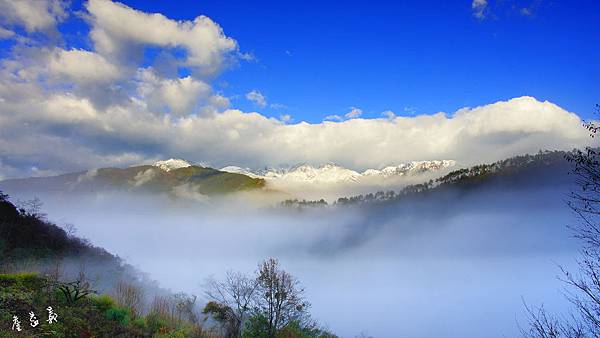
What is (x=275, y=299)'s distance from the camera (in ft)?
124

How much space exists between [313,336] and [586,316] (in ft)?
109

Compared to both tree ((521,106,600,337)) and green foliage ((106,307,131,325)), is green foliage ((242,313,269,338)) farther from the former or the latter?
tree ((521,106,600,337))

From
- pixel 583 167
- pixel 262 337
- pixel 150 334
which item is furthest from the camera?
pixel 262 337

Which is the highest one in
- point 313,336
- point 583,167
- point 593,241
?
point 583,167

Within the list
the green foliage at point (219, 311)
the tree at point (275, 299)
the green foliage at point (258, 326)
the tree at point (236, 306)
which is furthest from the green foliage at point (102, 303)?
the tree at point (275, 299)

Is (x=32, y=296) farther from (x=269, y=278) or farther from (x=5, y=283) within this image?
(x=269, y=278)

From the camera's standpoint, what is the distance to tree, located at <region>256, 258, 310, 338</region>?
37.3 m

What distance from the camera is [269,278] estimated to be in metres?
38.0

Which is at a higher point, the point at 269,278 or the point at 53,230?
the point at 53,230

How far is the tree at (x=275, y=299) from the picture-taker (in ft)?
122

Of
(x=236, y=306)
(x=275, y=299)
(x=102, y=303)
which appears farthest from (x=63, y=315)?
(x=236, y=306)

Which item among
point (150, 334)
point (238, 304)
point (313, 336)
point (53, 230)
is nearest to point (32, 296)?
point (150, 334)

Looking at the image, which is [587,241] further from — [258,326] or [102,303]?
[258,326]

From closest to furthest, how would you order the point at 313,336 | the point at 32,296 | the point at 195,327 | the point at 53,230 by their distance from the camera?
the point at 32,296
the point at 195,327
the point at 313,336
the point at 53,230
